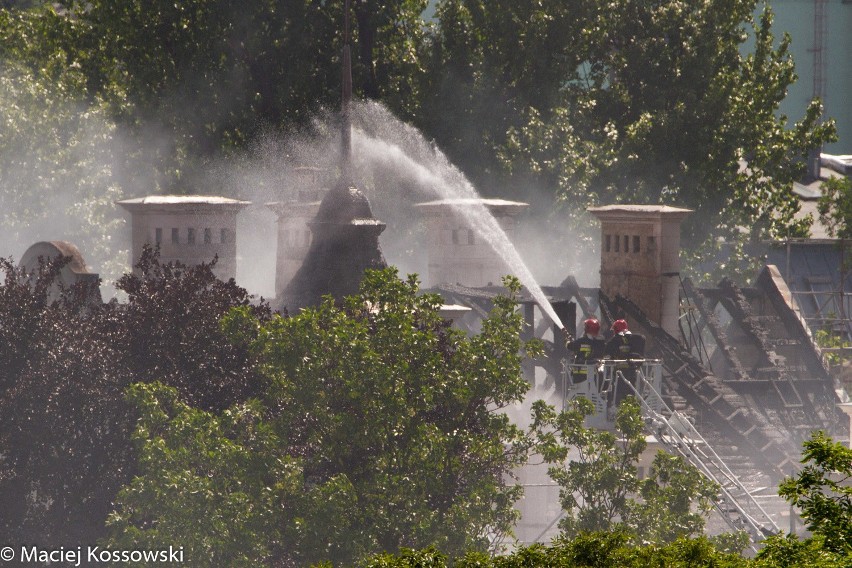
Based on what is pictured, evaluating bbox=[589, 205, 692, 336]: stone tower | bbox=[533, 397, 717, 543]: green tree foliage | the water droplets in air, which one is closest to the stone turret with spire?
bbox=[589, 205, 692, 336]: stone tower

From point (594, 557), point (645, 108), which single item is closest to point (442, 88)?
point (645, 108)

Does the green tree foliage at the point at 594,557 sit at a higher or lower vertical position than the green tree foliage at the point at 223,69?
lower

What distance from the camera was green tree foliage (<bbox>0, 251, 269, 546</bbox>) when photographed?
30812mm

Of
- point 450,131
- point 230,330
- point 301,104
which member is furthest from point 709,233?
point 230,330

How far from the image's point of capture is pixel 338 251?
3622 cm

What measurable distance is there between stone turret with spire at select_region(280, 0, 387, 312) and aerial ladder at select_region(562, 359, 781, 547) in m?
4.21

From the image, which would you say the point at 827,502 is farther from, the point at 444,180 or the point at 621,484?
the point at 444,180

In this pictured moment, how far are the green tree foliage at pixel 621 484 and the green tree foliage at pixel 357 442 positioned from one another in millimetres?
719

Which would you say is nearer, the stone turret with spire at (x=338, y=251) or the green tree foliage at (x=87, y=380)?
the green tree foliage at (x=87, y=380)

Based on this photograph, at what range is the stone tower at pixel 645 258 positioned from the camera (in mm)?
40906

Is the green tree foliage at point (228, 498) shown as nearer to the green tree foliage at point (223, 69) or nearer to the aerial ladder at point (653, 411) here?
the aerial ladder at point (653, 411)

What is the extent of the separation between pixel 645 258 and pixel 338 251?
787 cm

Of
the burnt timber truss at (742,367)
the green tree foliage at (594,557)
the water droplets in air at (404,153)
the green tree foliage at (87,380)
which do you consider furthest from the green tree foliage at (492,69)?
the green tree foliage at (594,557)

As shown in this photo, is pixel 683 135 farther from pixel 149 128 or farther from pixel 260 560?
pixel 260 560
